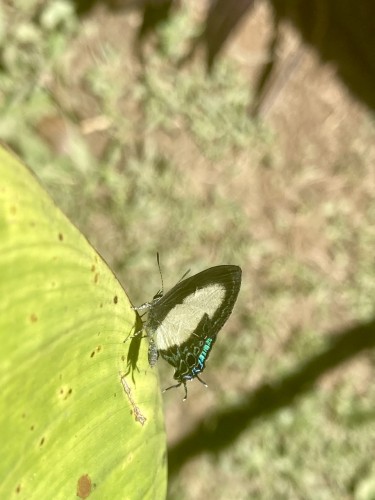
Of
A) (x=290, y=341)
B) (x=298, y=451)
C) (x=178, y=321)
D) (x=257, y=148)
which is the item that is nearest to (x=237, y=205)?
(x=257, y=148)

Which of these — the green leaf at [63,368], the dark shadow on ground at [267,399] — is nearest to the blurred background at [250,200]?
the dark shadow on ground at [267,399]

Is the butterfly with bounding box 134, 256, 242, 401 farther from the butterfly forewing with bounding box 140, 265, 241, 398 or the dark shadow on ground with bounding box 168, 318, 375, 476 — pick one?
the dark shadow on ground with bounding box 168, 318, 375, 476

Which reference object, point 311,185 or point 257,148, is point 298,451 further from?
point 257,148

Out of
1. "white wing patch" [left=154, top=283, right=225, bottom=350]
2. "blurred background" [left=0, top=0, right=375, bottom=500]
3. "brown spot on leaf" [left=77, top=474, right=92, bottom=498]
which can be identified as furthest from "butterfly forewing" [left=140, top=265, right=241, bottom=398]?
"blurred background" [left=0, top=0, right=375, bottom=500]

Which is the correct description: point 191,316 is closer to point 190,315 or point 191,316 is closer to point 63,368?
point 190,315

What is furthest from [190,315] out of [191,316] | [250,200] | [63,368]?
[250,200]
